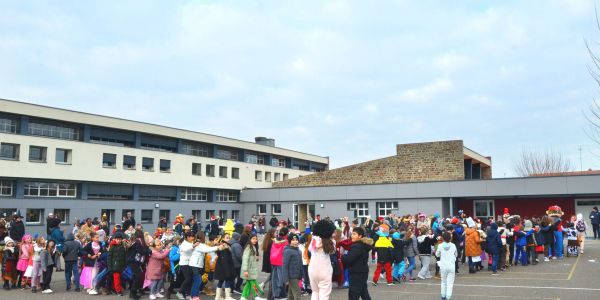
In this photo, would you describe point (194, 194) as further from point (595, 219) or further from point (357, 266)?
point (357, 266)

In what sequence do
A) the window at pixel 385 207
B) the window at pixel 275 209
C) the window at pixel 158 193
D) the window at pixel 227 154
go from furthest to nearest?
1. the window at pixel 227 154
2. the window at pixel 275 209
3. the window at pixel 158 193
4. the window at pixel 385 207

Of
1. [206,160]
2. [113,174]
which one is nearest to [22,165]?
[113,174]

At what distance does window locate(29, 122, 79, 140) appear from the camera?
30.9 metres

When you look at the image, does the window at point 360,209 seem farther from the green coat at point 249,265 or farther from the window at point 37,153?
the green coat at point 249,265

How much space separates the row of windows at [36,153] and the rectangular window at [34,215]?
3040 mm

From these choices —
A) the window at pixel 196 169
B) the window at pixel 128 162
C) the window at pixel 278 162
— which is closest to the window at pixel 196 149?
the window at pixel 196 169

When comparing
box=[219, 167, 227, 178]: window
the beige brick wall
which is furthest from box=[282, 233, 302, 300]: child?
box=[219, 167, 227, 178]: window

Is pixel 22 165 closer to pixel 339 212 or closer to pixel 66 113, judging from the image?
pixel 66 113

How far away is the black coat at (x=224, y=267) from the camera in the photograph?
10891 millimetres

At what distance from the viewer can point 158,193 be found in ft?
127

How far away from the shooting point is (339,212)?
3547 centimetres

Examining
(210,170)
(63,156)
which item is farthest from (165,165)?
(63,156)

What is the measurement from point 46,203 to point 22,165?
105 inches

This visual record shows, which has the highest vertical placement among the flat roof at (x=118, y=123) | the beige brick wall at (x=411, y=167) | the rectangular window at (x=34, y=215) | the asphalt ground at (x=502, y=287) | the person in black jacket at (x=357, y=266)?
the flat roof at (x=118, y=123)
